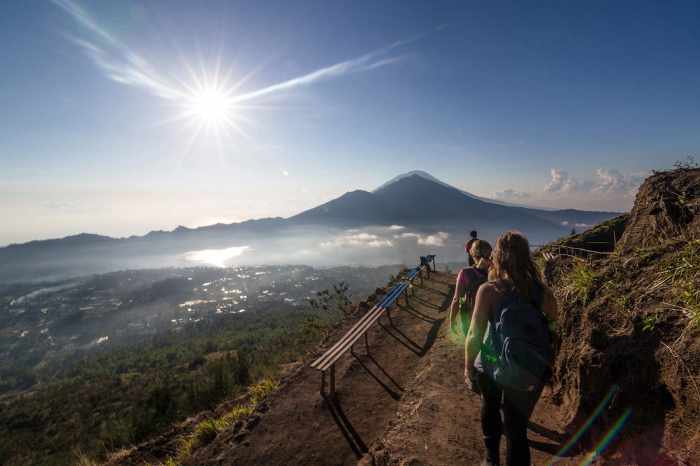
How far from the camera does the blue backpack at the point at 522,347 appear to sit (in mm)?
1981

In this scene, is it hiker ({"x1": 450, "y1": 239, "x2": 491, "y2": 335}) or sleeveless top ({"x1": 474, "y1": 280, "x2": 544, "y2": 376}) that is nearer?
sleeveless top ({"x1": 474, "y1": 280, "x2": 544, "y2": 376})

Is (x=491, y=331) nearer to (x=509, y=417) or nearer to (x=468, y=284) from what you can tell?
(x=509, y=417)

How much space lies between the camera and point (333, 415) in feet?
14.6

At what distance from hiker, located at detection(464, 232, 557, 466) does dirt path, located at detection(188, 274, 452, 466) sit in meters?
2.14

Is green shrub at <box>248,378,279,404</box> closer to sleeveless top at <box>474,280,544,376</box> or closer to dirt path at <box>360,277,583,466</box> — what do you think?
dirt path at <box>360,277,583,466</box>

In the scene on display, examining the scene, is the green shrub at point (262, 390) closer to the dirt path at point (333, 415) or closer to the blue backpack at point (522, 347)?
the dirt path at point (333, 415)

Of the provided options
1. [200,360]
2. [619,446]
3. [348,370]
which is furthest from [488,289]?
[200,360]

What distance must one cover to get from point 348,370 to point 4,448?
25351 mm

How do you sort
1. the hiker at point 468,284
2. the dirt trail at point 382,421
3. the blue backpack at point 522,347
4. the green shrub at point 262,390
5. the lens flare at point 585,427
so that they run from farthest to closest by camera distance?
the green shrub at point 262,390 → the hiker at point 468,284 → the dirt trail at point 382,421 → the lens flare at point 585,427 → the blue backpack at point 522,347

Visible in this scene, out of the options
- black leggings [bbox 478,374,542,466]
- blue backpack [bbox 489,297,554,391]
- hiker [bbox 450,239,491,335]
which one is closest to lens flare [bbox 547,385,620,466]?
black leggings [bbox 478,374,542,466]

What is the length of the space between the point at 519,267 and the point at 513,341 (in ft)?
1.63

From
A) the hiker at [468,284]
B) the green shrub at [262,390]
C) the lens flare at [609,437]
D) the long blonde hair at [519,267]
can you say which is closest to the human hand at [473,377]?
the long blonde hair at [519,267]

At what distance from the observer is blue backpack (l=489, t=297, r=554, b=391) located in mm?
1981

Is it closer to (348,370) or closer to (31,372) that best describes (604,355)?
(348,370)
